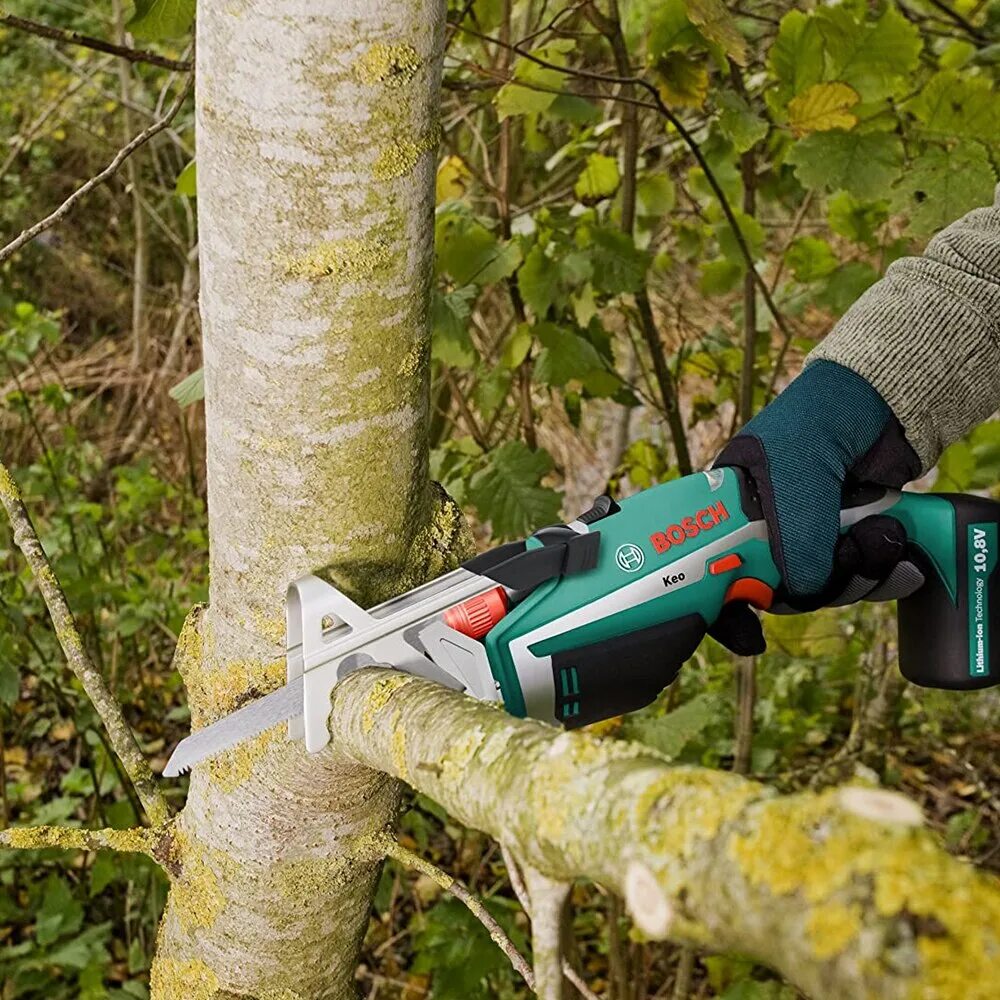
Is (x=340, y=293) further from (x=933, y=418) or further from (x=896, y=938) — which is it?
(x=933, y=418)

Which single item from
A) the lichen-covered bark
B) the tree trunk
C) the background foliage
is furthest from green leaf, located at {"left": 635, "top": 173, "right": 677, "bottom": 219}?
the lichen-covered bark

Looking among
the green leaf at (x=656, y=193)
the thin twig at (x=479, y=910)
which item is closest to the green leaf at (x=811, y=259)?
the green leaf at (x=656, y=193)

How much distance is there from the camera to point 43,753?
2.37 metres

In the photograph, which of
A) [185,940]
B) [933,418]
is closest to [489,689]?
[185,940]

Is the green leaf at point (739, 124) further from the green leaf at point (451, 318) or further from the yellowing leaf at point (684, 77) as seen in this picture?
the green leaf at point (451, 318)

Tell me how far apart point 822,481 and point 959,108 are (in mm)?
588

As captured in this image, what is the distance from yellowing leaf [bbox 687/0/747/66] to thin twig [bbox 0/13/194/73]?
535 millimetres

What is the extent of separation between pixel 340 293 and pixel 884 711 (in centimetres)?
182

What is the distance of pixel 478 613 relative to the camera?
2.67 ft

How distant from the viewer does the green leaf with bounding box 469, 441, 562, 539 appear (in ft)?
4.82

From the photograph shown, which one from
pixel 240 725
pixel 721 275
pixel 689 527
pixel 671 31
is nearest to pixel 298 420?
pixel 240 725

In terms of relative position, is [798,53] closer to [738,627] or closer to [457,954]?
[738,627]

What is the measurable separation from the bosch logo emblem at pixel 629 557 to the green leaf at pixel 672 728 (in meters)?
0.65

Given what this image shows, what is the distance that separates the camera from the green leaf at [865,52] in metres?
1.28
